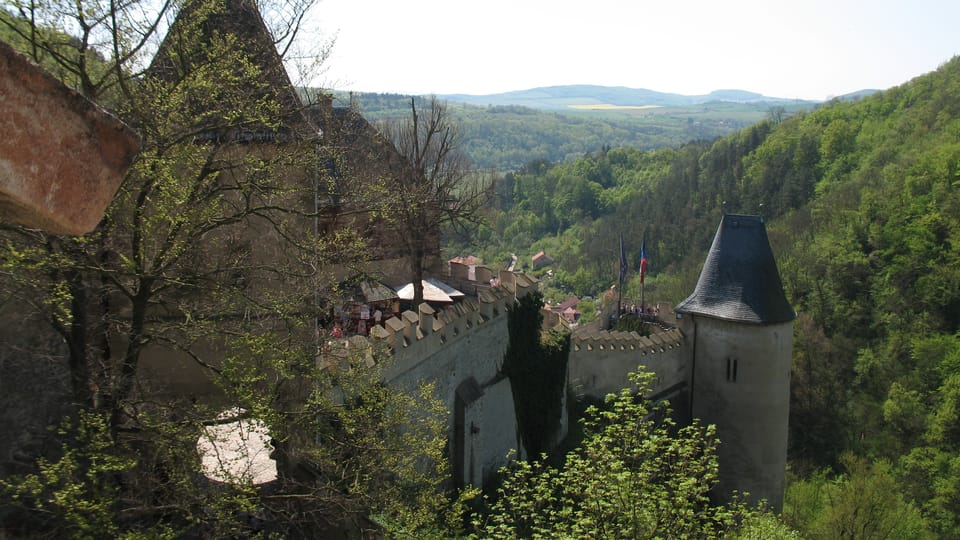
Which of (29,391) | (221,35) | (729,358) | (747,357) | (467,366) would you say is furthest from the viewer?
(729,358)

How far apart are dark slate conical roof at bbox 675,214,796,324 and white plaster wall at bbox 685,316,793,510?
0.35m

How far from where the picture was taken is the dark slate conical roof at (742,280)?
22.6 meters

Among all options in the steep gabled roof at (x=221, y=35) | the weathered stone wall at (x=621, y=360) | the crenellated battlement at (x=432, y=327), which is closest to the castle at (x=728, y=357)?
the weathered stone wall at (x=621, y=360)

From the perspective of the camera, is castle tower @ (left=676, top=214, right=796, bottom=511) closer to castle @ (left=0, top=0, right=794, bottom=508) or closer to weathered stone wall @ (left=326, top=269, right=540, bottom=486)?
castle @ (left=0, top=0, right=794, bottom=508)

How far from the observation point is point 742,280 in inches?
902

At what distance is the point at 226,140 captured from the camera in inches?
425

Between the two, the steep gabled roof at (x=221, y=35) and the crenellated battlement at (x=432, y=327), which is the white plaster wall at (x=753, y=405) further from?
the steep gabled roof at (x=221, y=35)

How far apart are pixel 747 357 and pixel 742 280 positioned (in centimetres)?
212

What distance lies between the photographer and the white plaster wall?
22781 mm

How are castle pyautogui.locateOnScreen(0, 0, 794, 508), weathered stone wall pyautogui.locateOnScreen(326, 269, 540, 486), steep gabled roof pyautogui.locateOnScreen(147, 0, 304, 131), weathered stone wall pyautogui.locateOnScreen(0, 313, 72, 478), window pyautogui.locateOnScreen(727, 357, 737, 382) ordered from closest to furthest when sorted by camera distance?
weathered stone wall pyautogui.locateOnScreen(0, 313, 72, 478)
steep gabled roof pyautogui.locateOnScreen(147, 0, 304, 131)
weathered stone wall pyautogui.locateOnScreen(326, 269, 540, 486)
castle pyautogui.locateOnScreen(0, 0, 794, 508)
window pyautogui.locateOnScreen(727, 357, 737, 382)

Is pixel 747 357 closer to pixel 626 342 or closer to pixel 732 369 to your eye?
pixel 732 369

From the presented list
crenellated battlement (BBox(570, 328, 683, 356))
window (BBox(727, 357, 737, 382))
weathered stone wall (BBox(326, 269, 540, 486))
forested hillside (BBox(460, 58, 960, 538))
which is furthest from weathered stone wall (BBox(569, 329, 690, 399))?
forested hillside (BBox(460, 58, 960, 538))

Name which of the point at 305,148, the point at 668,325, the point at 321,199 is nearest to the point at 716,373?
the point at 668,325

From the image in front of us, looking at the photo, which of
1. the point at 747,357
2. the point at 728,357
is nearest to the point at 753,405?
the point at 747,357
